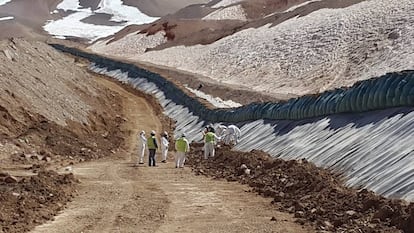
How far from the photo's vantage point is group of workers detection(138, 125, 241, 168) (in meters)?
23.7

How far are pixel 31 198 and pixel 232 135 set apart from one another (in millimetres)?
12888

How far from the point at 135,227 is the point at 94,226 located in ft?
2.47

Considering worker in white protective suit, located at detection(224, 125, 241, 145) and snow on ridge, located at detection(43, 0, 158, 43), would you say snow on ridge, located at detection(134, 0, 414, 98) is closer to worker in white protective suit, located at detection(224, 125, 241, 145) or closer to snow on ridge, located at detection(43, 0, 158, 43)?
worker in white protective suit, located at detection(224, 125, 241, 145)

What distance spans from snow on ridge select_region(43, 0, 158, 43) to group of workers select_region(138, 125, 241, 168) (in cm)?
11197

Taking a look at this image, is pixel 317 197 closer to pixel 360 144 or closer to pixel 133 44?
pixel 360 144

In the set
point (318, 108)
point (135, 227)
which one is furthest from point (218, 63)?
point (135, 227)

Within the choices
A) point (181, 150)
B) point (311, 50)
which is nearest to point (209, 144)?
point (181, 150)

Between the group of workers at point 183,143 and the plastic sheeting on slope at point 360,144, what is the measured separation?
161 cm

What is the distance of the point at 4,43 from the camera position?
1350 inches

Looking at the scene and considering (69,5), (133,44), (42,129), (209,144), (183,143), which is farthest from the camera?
(69,5)

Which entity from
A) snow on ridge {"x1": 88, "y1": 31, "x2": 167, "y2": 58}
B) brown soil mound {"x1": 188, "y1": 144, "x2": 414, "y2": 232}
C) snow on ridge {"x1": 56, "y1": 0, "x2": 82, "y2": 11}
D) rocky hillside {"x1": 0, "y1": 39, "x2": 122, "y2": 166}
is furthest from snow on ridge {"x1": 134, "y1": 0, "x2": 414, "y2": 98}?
snow on ridge {"x1": 56, "y1": 0, "x2": 82, "y2": 11}

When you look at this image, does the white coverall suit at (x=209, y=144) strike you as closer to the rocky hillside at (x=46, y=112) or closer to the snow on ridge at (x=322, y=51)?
the rocky hillside at (x=46, y=112)

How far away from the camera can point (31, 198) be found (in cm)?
1445

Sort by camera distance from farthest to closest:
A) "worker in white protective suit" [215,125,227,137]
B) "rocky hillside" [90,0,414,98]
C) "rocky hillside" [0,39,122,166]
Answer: "rocky hillside" [90,0,414,98]
"worker in white protective suit" [215,125,227,137]
"rocky hillside" [0,39,122,166]
